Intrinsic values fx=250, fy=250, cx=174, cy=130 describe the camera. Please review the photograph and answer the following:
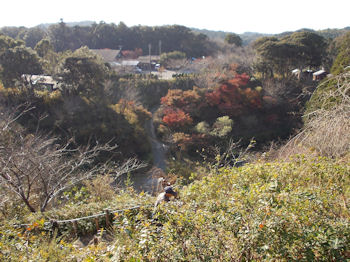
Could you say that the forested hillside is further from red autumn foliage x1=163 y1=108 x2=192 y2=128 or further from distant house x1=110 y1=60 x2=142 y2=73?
distant house x1=110 y1=60 x2=142 y2=73

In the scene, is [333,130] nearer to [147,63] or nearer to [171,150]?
[171,150]

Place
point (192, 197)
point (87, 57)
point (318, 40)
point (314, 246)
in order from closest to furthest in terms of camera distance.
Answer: point (314, 246)
point (192, 197)
point (87, 57)
point (318, 40)

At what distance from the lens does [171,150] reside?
14633 millimetres

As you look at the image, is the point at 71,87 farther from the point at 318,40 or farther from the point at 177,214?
the point at 318,40

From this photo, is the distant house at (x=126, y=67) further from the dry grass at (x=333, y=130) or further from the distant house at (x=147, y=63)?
the dry grass at (x=333, y=130)

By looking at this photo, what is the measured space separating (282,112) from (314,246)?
1749cm

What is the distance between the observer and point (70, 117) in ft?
45.3

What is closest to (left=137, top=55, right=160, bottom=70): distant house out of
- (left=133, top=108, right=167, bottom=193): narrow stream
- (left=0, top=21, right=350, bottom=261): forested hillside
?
(left=0, top=21, right=350, bottom=261): forested hillside

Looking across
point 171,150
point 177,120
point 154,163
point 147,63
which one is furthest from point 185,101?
point 147,63

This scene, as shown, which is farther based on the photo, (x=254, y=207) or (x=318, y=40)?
(x=318, y=40)

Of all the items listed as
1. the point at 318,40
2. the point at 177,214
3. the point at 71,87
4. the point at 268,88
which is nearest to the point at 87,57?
the point at 71,87

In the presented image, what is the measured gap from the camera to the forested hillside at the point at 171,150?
2.44m

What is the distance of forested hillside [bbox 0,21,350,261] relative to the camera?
244cm

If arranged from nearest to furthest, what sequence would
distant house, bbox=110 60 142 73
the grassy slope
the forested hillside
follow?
the grassy slope
the forested hillside
distant house, bbox=110 60 142 73
